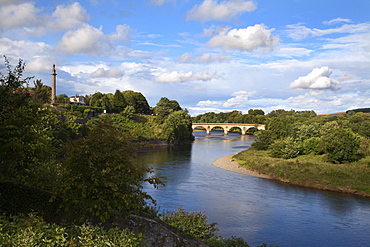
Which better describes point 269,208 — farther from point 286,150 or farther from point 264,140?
point 264,140

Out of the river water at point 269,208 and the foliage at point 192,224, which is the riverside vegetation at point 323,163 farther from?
the foliage at point 192,224

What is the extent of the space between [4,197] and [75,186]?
8.48 ft

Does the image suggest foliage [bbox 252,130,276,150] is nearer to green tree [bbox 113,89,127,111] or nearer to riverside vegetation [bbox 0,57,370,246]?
riverside vegetation [bbox 0,57,370,246]

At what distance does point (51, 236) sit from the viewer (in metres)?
9.44

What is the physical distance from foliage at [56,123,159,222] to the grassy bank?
3141cm

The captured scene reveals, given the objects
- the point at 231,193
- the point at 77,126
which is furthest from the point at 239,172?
the point at 77,126

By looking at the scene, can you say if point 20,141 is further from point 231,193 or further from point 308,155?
point 308,155

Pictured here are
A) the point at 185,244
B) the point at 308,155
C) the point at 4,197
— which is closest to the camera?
the point at 4,197

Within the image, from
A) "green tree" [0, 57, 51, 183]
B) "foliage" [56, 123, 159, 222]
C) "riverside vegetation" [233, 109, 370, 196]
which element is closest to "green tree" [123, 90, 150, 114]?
"riverside vegetation" [233, 109, 370, 196]

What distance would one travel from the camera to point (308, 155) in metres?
52.2

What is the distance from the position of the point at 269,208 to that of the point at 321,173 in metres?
15.6

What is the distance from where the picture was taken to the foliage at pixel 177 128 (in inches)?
3460

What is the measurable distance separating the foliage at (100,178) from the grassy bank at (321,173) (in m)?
31.4

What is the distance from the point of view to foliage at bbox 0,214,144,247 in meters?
9.02
